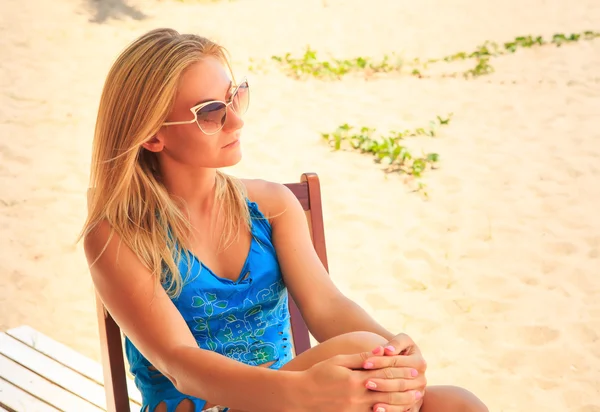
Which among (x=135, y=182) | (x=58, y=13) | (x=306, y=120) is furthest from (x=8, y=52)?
(x=135, y=182)

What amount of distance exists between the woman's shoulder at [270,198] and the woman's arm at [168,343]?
0.47m

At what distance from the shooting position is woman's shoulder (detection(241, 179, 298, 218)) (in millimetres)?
2428

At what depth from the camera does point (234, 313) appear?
2273mm

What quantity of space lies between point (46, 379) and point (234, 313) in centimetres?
130

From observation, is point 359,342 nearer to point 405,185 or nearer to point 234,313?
point 234,313

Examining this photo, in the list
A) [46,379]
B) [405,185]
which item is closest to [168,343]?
[46,379]

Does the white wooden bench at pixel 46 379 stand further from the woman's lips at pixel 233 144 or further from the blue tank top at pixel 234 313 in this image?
the woman's lips at pixel 233 144

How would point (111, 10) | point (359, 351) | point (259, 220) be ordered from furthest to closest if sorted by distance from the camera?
point (111, 10)
point (259, 220)
point (359, 351)

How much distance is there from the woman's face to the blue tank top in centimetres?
29

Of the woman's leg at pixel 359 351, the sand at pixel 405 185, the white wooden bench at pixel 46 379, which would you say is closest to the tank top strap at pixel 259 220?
the woman's leg at pixel 359 351

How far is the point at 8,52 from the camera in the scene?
29.6ft

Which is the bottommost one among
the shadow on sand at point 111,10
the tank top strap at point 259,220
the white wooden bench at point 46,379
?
the white wooden bench at point 46,379

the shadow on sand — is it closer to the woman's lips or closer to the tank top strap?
the tank top strap

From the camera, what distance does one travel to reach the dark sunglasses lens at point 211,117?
6.94 ft
